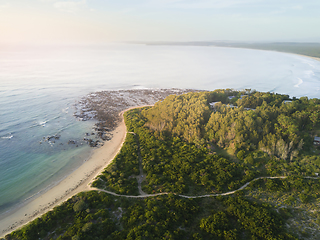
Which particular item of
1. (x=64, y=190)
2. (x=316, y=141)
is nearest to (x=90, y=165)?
(x=64, y=190)

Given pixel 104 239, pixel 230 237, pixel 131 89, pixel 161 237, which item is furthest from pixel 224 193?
pixel 131 89

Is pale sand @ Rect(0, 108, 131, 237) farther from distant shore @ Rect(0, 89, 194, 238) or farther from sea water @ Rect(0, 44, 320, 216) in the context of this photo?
Answer: sea water @ Rect(0, 44, 320, 216)

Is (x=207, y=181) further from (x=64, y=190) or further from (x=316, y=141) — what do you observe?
(x=316, y=141)

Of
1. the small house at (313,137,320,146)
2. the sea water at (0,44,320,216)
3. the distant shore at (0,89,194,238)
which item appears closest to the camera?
the distant shore at (0,89,194,238)

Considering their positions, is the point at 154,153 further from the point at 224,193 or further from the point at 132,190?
the point at 224,193

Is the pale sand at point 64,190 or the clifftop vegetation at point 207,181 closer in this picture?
the clifftop vegetation at point 207,181

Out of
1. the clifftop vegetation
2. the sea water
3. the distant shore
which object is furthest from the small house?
the sea water

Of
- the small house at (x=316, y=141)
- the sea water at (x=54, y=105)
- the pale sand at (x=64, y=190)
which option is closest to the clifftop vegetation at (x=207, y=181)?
the small house at (x=316, y=141)

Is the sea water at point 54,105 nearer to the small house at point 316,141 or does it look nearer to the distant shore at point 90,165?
the distant shore at point 90,165
